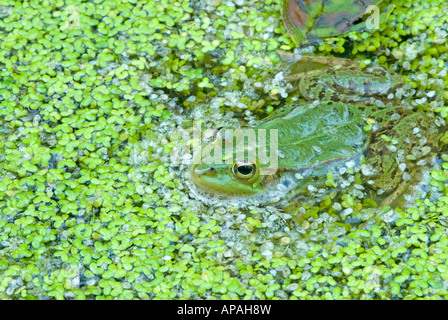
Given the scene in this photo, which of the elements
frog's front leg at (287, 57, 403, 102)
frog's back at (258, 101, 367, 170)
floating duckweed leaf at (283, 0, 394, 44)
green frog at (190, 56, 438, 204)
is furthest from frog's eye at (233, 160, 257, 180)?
floating duckweed leaf at (283, 0, 394, 44)

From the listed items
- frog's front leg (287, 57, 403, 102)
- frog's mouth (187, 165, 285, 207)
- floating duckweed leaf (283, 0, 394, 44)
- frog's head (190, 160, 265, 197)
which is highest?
floating duckweed leaf (283, 0, 394, 44)

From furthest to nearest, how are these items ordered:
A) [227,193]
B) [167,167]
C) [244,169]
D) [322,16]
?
[322,16], [167,167], [227,193], [244,169]

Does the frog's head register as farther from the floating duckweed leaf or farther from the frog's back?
the floating duckweed leaf

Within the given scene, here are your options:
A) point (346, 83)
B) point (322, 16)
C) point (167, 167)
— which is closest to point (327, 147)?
point (346, 83)

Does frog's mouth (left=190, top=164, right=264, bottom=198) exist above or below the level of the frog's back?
below

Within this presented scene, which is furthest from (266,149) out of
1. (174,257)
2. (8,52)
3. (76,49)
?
(8,52)

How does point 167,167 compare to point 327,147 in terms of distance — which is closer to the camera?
point 327,147

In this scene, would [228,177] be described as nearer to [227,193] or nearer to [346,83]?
[227,193]

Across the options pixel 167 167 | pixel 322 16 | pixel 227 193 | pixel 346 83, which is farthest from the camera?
pixel 322 16
